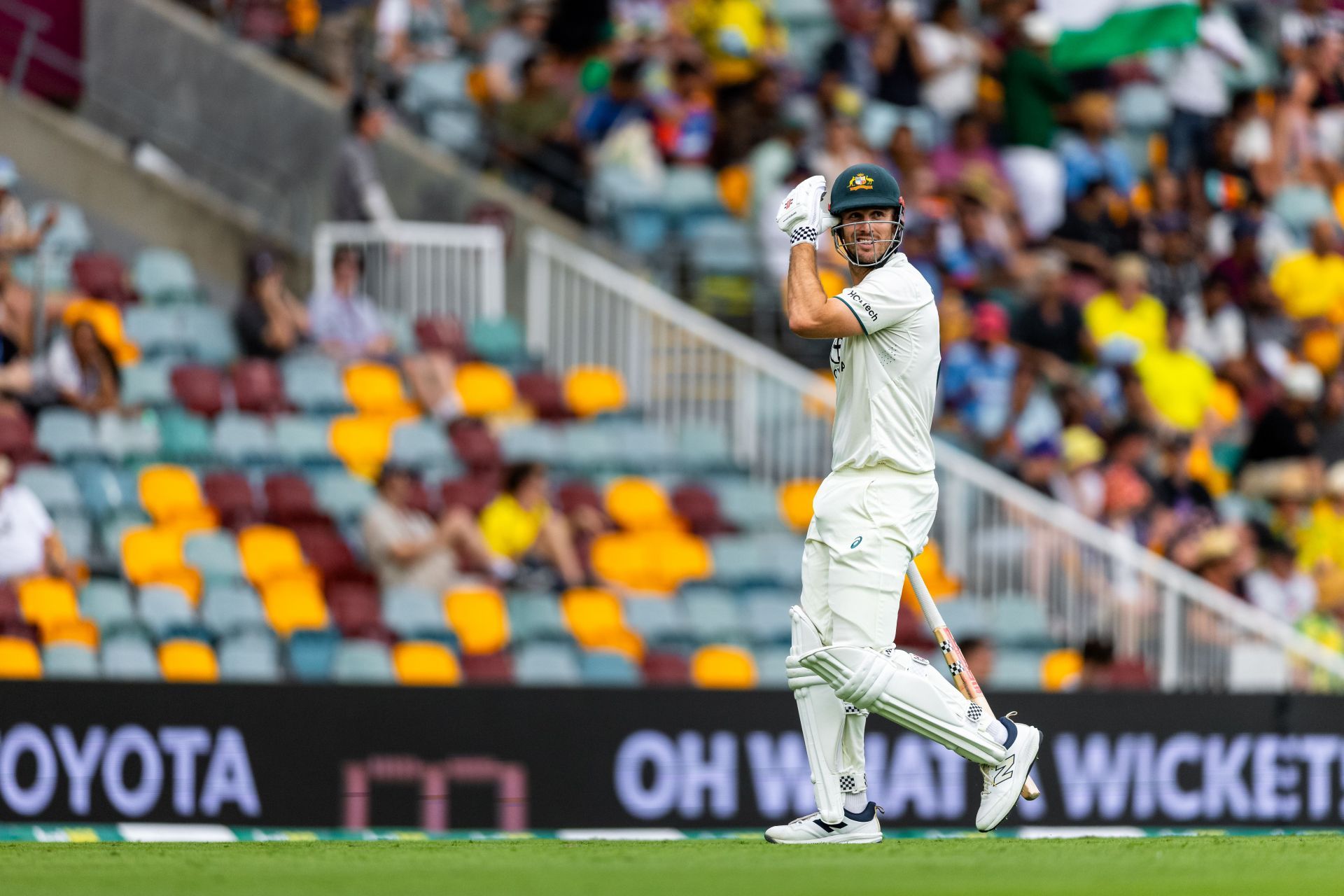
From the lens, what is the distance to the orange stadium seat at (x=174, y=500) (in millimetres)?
12289

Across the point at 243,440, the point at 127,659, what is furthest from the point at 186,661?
the point at 243,440

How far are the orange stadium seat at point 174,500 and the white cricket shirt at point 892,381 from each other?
5.54 m

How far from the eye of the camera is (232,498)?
12.4 m

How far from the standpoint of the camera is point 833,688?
297 inches

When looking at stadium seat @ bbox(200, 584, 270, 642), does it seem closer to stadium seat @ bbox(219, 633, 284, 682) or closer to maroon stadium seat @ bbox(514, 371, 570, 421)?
stadium seat @ bbox(219, 633, 284, 682)

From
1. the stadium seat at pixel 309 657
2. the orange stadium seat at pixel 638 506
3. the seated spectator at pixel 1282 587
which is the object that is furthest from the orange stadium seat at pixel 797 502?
the stadium seat at pixel 309 657

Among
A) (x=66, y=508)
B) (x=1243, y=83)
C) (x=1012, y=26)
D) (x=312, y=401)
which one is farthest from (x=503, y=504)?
(x=1243, y=83)

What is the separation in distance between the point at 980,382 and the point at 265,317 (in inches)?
172

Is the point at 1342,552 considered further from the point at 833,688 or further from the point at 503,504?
the point at 833,688

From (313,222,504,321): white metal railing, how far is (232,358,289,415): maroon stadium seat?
119cm

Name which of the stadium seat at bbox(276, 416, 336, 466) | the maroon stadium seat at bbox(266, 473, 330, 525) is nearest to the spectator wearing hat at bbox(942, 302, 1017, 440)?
the stadium seat at bbox(276, 416, 336, 466)

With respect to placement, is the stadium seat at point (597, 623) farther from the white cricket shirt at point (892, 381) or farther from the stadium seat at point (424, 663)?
the white cricket shirt at point (892, 381)

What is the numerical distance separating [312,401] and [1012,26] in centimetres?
691

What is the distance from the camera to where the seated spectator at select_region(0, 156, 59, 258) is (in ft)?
42.7
